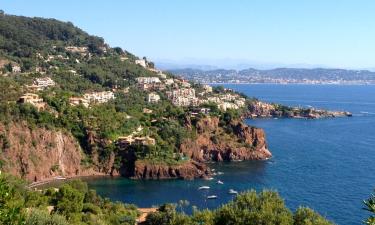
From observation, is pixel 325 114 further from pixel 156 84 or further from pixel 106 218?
pixel 106 218

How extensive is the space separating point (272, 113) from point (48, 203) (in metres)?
95.6

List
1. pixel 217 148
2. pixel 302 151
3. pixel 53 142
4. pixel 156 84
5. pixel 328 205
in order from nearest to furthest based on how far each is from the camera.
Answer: pixel 328 205 < pixel 53 142 < pixel 217 148 < pixel 302 151 < pixel 156 84

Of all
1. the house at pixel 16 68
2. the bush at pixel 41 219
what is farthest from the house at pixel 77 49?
the bush at pixel 41 219

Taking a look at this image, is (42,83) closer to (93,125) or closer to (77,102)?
(77,102)

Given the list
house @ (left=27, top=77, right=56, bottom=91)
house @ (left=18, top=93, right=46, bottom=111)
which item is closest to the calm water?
house @ (left=18, top=93, right=46, bottom=111)

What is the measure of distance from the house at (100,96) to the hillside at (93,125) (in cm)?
24

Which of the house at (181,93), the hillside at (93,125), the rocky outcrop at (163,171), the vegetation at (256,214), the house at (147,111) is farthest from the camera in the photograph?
the house at (181,93)

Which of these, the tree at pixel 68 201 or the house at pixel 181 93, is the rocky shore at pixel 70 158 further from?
the house at pixel 181 93

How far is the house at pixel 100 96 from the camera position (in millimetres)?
84875

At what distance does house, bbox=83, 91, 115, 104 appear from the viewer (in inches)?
3342

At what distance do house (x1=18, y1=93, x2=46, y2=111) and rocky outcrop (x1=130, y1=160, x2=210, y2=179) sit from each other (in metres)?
14.2

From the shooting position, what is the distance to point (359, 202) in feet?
168

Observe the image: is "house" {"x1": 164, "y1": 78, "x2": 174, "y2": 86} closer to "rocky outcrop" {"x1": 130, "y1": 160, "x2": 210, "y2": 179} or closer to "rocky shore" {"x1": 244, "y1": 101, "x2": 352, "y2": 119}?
"rocky shore" {"x1": 244, "y1": 101, "x2": 352, "y2": 119}

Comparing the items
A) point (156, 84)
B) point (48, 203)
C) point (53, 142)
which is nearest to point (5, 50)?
point (156, 84)
